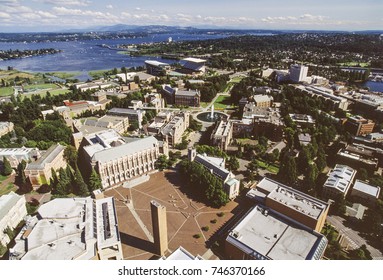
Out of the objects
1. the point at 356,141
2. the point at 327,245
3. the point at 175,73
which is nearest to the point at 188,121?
the point at 356,141

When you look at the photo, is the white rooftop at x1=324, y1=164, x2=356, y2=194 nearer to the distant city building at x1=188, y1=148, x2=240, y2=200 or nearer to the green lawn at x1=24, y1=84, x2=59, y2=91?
the distant city building at x1=188, y1=148, x2=240, y2=200

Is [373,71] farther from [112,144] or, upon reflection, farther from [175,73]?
[112,144]

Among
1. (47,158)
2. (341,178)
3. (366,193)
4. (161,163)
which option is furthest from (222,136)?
(47,158)

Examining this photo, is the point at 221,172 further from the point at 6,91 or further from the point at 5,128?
Result: the point at 6,91

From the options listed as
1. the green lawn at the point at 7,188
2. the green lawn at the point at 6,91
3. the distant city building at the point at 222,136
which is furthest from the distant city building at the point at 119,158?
the green lawn at the point at 6,91

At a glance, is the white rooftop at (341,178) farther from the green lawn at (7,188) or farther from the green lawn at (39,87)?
the green lawn at (39,87)

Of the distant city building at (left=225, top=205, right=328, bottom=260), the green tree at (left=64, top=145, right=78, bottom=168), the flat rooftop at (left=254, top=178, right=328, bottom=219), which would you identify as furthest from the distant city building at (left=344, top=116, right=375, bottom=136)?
the green tree at (left=64, top=145, right=78, bottom=168)
